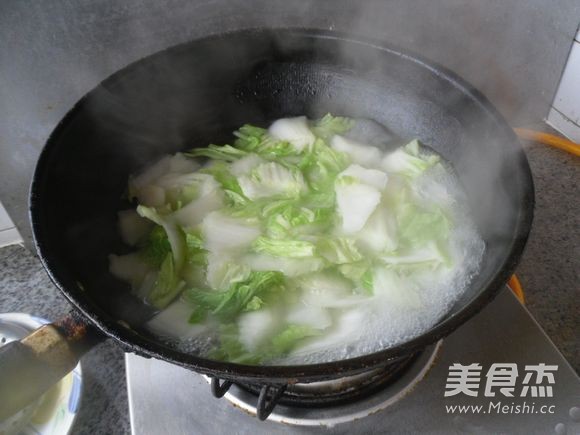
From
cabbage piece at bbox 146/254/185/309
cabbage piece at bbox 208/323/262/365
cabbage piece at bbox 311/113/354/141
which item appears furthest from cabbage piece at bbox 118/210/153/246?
cabbage piece at bbox 311/113/354/141

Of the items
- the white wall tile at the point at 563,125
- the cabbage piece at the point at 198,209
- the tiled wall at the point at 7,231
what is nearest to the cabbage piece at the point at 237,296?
the cabbage piece at the point at 198,209

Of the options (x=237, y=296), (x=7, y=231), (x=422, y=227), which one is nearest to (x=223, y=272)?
(x=237, y=296)

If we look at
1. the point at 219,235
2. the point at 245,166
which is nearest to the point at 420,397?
the point at 219,235

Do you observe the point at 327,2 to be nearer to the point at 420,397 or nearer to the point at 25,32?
the point at 25,32

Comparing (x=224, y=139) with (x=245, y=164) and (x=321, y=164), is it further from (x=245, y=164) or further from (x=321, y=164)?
(x=321, y=164)

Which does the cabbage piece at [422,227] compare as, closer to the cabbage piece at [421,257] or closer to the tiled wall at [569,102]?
the cabbage piece at [421,257]

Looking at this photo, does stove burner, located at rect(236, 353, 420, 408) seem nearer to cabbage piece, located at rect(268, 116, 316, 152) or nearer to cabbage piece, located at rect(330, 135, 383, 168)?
cabbage piece, located at rect(330, 135, 383, 168)
